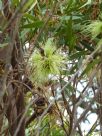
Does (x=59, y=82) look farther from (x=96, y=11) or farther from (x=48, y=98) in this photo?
(x=96, y=11)

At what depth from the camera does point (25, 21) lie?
3.26ft

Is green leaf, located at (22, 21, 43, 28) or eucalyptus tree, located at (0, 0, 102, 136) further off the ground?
green leaf, located at (22, 21, 43, 28)

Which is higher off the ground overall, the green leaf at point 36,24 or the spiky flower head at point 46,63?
the green leaf at point 36,24

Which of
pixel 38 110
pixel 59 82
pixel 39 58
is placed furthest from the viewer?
pixel 38 110

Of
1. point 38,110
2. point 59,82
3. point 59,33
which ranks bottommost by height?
point 38,110

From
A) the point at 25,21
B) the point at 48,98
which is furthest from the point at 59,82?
the point at 25,21

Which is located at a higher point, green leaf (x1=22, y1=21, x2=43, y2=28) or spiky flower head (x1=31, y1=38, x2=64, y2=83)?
green leaf (x1=22, y1=21, x2=43, y2=28)

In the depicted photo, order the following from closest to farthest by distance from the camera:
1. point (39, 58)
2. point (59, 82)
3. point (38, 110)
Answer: point (39, 58) → point (59, 82) → point (38, 110)

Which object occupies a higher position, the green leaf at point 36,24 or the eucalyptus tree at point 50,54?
the green leaf at point 36,24

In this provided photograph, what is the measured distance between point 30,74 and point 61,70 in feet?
0.22

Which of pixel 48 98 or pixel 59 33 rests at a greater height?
pixel 59 33

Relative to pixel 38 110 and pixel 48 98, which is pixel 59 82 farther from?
pixel 38 110

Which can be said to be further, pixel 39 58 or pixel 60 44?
pixel 60 44

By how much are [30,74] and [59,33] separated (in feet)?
0.48
